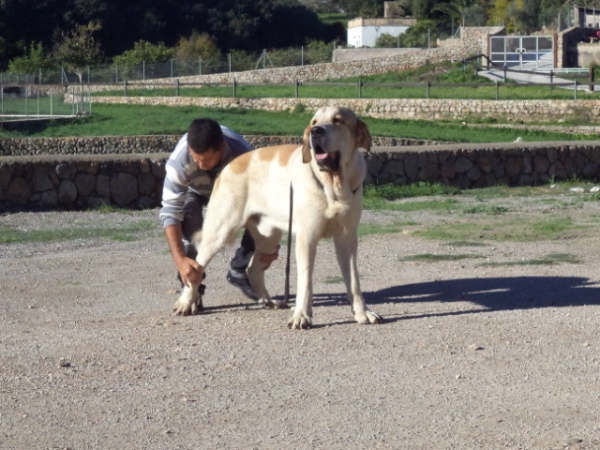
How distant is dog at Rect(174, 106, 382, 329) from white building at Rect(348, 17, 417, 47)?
66.2m

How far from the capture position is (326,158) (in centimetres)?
663

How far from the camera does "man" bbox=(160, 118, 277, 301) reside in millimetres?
7430

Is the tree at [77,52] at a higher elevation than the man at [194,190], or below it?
below

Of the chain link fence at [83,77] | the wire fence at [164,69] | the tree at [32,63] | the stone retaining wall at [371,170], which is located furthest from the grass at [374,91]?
the stone retaining wall at [371,170]

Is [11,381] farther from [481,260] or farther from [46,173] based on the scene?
[46,173]

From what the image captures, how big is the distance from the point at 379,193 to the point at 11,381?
9757 mm

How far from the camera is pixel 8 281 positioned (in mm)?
9125

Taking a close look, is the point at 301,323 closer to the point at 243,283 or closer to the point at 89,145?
the point at 243,283

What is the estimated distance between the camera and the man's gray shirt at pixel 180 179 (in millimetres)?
7672

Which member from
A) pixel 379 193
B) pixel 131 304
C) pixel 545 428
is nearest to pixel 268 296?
pixel 131 304

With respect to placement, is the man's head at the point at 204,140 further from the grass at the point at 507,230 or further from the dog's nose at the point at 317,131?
the grass at the point at 507,230

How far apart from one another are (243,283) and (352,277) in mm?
1240

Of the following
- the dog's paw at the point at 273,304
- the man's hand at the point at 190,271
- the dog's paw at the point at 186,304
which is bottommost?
the dog's paw at the point at 273,304

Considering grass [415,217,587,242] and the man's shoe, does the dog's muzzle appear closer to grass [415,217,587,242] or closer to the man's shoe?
the man's shoe
